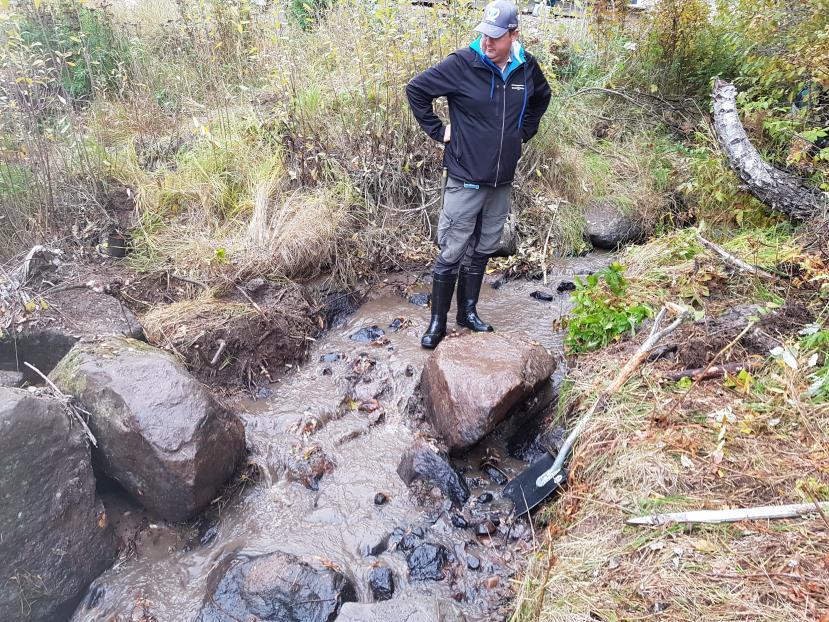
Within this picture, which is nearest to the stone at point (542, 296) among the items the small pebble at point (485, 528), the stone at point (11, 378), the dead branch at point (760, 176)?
the dead branch at point (760, 176)

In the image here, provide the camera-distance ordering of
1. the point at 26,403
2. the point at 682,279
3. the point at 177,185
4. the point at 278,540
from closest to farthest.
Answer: the point at 26,403
the point at 278,540
the point at 682,279
the point at 177,185

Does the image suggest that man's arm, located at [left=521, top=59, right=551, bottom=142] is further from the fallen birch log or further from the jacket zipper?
the fallen birch log

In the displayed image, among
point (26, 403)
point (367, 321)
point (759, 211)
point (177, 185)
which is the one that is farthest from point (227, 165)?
point (759, 211)

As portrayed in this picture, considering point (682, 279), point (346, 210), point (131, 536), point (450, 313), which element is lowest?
point (131, 536)

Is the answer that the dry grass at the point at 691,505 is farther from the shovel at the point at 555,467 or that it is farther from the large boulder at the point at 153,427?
the large boulder at the point at 153,427

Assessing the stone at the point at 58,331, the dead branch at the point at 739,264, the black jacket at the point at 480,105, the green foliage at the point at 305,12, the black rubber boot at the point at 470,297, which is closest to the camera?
the black jacket at the point at 480,105

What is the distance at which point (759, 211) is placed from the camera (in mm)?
5227

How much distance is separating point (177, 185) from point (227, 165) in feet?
1.74

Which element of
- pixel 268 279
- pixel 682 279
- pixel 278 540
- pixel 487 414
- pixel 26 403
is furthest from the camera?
pixel 268 279

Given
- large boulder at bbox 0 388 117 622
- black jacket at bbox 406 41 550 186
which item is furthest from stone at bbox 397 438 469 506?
black jacket at bbox 406 41 550 186

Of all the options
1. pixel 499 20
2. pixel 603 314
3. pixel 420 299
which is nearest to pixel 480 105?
pixel 499 20

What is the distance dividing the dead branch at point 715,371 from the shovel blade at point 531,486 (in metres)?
0.90

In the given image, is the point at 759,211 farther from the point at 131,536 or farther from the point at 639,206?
the point at 131,536

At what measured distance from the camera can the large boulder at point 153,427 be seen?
3168 millimetres
